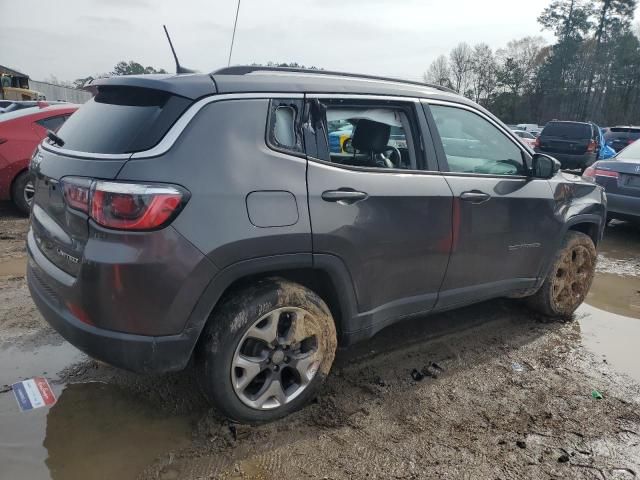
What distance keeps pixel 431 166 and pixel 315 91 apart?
3.04ft

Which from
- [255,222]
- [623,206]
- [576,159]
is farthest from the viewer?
[576,159]

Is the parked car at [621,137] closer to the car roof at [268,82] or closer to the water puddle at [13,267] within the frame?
the car roof at [268,82]

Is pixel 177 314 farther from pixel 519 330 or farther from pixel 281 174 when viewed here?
pixel 519 330

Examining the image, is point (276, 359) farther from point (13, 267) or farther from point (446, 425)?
point (13, 267)

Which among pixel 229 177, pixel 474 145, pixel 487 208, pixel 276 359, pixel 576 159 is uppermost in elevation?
pixel 474 145

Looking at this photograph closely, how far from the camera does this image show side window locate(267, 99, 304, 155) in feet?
8.30

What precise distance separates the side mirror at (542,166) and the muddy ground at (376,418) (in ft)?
4.32

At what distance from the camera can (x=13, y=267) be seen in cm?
509

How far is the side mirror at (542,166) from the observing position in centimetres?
369

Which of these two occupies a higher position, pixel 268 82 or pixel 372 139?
pixel 268 82

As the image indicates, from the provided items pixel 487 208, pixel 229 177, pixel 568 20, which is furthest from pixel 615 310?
pixel 568 20

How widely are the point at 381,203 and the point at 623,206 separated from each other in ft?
18.8

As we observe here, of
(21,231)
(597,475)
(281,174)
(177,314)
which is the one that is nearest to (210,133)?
(281,174)

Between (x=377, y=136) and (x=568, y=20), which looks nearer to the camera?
(x=377, y=136)
